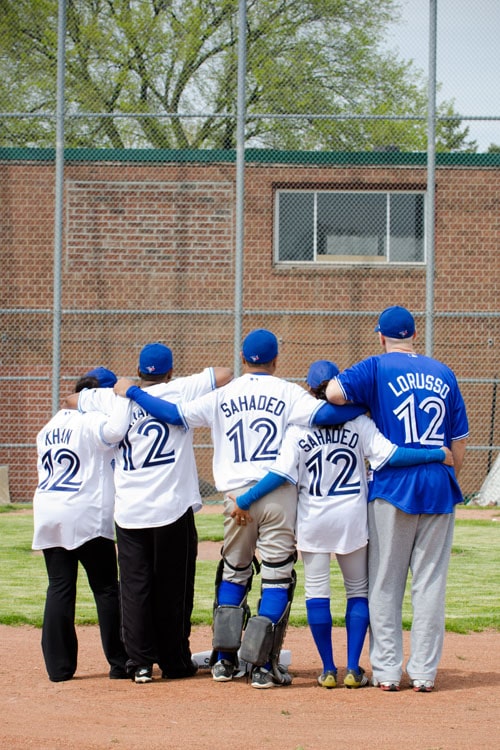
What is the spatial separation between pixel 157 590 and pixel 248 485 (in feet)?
2.67

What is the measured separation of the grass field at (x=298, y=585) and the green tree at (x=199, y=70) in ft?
29.2

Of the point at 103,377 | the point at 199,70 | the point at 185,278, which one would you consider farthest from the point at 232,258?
the point at 103,377

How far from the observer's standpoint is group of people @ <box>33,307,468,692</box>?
5.64 meters

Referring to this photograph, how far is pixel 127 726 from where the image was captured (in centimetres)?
489

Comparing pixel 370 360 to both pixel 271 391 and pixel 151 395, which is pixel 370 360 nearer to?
pixel 271 391

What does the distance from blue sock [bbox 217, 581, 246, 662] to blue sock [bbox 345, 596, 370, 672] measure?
2.05ft

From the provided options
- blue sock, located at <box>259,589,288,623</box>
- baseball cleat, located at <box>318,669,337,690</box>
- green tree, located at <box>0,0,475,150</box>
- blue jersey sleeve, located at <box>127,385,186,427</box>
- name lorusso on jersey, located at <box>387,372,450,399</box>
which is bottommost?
baseball cleat, located at <box>318,669,337,690</box>

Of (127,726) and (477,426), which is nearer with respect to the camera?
(127,726)

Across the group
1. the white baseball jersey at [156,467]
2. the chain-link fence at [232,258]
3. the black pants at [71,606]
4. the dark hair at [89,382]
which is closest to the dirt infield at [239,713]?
the black pants at [71,606]

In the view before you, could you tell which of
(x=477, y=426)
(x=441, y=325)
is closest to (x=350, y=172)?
(x=441, y=325)

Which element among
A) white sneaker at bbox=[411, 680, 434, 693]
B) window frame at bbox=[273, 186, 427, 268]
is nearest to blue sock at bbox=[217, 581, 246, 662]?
white sneaker at bbox=[411, 680, 434, 693]

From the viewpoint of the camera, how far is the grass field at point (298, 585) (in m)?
8.26

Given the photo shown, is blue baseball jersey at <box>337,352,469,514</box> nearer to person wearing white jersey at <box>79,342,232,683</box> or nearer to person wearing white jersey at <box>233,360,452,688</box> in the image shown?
person wearing white jersey at <box>233,360,452,688</box>

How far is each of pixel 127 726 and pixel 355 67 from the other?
17.8 m
